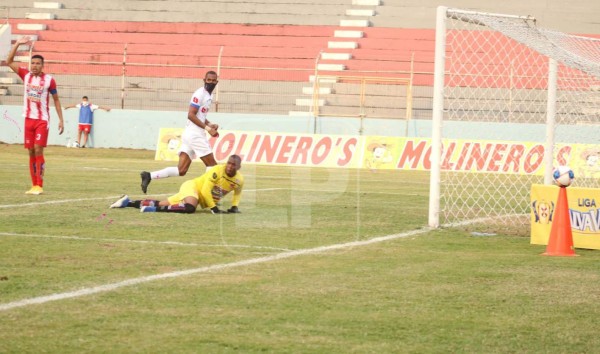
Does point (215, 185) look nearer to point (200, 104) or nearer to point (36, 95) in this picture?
point (200, 104)

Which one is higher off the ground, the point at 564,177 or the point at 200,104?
the point at 200,104

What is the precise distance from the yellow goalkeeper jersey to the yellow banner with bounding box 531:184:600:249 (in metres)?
3.55

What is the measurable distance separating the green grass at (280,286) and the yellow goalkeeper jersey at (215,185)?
0.93 feet

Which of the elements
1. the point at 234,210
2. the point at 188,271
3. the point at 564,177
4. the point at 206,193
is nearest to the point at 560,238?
the point at 564,177

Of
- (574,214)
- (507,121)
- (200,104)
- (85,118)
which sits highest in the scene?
(507,121)

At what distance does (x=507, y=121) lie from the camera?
3238 cm

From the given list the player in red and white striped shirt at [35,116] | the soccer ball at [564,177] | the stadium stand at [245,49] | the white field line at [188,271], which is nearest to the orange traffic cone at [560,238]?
the soccer ball at [564,177]

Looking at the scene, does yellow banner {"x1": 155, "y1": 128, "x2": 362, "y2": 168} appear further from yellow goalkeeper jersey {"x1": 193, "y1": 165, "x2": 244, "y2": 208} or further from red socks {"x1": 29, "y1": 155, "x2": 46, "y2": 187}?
yellow goalkeeper jersey {"x1": 193, "y1": 165, "x2": 244, "y2": 208}

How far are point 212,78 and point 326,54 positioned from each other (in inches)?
927

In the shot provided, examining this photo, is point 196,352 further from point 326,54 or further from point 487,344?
point 326,54

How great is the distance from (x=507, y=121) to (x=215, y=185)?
20.4 metres

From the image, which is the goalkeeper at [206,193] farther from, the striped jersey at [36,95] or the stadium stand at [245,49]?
the stadium stand at [245,49]

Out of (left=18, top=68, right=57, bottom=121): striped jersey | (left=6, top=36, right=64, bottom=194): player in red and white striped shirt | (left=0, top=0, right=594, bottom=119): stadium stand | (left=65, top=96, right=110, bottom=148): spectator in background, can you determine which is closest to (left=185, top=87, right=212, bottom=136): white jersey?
(left=6, top=36, right=64, bottom=194): player in red and white striped shirt

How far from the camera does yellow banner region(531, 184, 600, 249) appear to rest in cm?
1163
